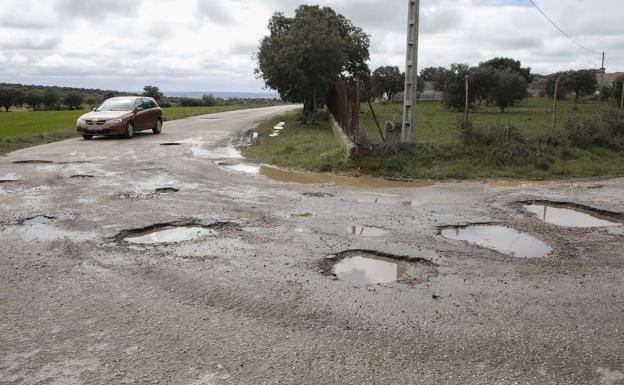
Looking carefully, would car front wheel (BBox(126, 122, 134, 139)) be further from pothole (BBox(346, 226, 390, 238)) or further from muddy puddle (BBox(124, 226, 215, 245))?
pothole (BBox(346, 226, 390, 238))

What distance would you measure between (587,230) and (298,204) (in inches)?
170

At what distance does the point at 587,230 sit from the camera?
7.52 metres

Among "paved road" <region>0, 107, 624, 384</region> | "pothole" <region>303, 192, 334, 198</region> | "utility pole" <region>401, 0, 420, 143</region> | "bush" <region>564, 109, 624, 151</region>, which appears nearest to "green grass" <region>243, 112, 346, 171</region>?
"utility pole" <region>401, 0, 420, 143</region>

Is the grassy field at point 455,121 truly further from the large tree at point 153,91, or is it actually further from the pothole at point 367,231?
the large tree at point 153,91

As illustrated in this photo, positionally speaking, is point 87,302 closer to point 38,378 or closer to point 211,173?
point 38,378

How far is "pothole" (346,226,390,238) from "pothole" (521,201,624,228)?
266 centimetres

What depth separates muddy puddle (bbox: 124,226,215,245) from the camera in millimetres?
6801

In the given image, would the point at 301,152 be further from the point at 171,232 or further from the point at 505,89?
the point at 505,89

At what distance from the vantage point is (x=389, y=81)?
166 ft

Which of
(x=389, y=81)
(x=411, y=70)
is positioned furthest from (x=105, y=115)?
(x=389, y=81)

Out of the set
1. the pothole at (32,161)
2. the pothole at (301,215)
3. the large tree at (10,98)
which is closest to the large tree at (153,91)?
the large tree at (10,98)

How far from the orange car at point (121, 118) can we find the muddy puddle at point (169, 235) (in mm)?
13021

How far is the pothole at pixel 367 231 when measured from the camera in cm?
715

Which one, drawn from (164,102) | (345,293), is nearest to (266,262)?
(345,293)
